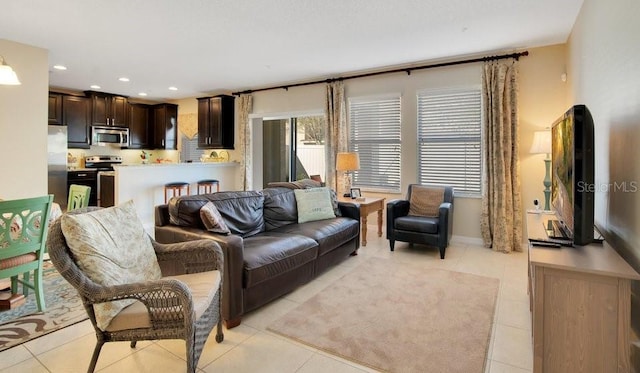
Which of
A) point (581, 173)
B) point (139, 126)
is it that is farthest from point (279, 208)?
point (139, 126)

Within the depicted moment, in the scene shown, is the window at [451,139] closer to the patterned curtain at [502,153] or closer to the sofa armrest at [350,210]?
the patterned curtain at [502,153]

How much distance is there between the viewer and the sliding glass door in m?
7.25

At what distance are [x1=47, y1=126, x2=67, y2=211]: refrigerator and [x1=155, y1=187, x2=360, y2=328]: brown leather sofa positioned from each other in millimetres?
4610

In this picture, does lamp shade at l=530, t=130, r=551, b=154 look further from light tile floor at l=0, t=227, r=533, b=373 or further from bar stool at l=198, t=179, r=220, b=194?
bar stool at l=198, t=179, r=220, b=194

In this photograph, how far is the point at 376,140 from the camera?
219 inches

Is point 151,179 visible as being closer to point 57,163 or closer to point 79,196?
point 57,163

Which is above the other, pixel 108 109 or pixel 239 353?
pixel 108 109

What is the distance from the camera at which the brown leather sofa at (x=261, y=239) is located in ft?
7.97

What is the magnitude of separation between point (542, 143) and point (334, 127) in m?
3.05

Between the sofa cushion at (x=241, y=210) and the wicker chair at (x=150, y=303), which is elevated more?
the sofa cushion at (x=241, y=210)

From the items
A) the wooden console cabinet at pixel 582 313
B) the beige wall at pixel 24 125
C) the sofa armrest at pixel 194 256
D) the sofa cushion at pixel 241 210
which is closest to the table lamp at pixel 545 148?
the wooden console cabinet at pixel 582 313

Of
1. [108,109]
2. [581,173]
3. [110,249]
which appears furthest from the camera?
[108,109]

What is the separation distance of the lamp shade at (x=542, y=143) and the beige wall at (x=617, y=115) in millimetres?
1136

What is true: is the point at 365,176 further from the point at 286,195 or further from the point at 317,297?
the point at 317,297
